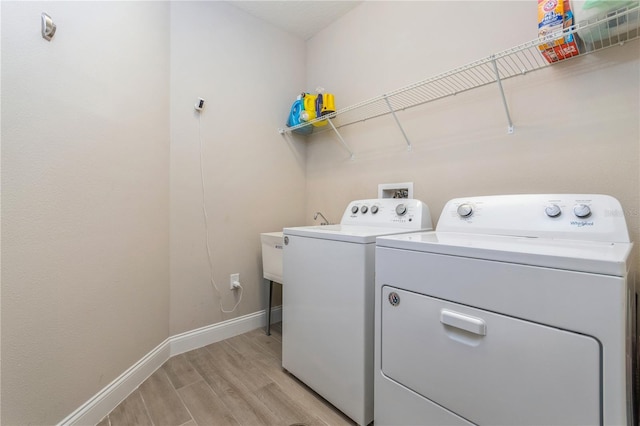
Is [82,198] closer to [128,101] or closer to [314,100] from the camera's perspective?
[128,101]

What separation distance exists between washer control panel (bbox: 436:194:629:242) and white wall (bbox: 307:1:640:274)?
0.69 ft

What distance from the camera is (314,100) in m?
2.12

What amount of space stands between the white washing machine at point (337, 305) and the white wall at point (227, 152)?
69 cm

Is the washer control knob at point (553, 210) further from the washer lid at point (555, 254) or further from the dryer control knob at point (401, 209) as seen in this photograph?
the dryer control knob at point (401, 209)

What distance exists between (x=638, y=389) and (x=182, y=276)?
2159 millimetres

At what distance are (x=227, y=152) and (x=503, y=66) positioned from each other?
1.73 meters

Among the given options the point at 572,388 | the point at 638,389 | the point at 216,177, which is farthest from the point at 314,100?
the point at 638,389

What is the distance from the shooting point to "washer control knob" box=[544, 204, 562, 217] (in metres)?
1.01

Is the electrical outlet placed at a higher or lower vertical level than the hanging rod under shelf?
lower

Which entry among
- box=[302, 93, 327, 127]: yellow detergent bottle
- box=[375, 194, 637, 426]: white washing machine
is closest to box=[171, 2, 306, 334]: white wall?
box=[302, 93, 327, 127]: yellow detergent bottle

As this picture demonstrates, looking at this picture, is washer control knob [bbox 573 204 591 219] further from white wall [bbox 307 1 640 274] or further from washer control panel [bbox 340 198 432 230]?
Answer: washer control panel [bbox 340 198 432 230]

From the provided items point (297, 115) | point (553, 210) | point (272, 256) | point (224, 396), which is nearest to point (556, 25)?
point (553, 210)

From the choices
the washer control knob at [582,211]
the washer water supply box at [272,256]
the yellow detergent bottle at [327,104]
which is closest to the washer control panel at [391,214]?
the washer water supply box at [272,256]

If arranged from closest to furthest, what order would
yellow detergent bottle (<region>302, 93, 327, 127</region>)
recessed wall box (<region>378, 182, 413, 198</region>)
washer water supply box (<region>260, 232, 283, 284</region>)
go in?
recessed wall box (<region>378, 182, 413, 198</region>) < washer water supply box (<region>260, 232, 283, 284</region>) < yellow detergent bottle (<region>302, 93, 327, 127</region>)
